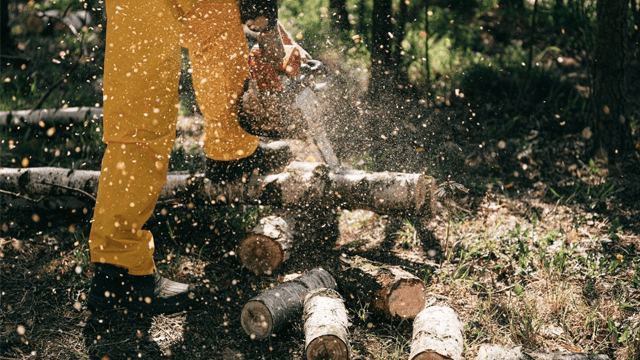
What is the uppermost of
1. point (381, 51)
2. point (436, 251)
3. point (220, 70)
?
point (220, 70)

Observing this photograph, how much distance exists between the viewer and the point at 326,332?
2164 mm

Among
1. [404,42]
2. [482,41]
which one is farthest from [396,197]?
[482,41]

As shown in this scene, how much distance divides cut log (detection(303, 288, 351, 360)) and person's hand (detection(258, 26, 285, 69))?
1.28 meters

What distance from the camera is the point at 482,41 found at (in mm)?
5195

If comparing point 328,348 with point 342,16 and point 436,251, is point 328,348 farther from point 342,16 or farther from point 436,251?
point 342,16

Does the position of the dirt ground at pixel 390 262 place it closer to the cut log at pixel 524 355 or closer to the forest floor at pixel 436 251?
the forest floor at pixel 436 251

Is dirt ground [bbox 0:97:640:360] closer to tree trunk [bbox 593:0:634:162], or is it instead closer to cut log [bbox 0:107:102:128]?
tree trunk [bbox 593:0:634:162]

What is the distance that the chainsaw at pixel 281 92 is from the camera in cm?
301

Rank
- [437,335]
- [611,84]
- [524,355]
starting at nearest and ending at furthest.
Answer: [524,355] → [437,335] → [611,84]

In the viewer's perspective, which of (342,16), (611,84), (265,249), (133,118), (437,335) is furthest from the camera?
(342,16)

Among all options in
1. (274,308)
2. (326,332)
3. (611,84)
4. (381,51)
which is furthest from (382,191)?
(611,84)

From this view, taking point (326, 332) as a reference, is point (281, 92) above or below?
above

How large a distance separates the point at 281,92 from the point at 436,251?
45.2 inches

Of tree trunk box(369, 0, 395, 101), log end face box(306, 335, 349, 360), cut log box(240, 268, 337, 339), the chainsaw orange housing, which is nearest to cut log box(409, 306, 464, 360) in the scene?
log end face box(306, 335, 349, 360)
